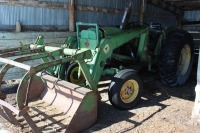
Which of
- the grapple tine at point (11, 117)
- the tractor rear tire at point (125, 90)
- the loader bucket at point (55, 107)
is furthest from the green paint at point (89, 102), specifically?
the grapple tine at point (11, 117)

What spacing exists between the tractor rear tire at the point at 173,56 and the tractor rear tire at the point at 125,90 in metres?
1.07

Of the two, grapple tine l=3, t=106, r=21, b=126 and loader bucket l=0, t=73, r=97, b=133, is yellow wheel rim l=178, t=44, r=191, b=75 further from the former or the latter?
grapple tine l=3, t=106, r=21, b=126

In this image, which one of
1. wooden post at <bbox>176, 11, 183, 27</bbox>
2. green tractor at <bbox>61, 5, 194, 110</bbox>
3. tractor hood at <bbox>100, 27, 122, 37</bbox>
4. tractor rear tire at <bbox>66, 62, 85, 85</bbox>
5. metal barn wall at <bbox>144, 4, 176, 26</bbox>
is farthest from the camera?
wooden post at <bbox>176, 11, 183, 27</bbox>

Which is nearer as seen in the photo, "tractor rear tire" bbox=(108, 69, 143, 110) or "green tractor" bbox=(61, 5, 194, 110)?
"tractor rear tire" bbox=(108, 69, 143, 110)

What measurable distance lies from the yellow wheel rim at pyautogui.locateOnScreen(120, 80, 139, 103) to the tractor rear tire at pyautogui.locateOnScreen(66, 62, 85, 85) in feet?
3.69

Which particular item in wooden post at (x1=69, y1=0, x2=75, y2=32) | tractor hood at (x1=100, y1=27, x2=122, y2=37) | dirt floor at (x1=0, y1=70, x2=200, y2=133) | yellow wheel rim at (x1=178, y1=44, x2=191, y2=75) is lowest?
dirt floor at (x1=0, y1=70, x2=200, y2=133)

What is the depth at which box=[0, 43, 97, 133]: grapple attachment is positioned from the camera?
3.31 metres

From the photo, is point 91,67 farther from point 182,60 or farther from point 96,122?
point 182,60

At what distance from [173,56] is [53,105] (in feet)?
8.81

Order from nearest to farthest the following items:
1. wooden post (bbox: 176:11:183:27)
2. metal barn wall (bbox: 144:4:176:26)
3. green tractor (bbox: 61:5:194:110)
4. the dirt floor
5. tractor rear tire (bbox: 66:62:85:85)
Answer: the dirt floor
green tractor (bbox: 61:5:194:110)
tractor rear tire (bbox: 66:62:85:85)
metal barn wall (bbox: 144:4:176:26)
wooden post (bbox: 176:11:183:27)

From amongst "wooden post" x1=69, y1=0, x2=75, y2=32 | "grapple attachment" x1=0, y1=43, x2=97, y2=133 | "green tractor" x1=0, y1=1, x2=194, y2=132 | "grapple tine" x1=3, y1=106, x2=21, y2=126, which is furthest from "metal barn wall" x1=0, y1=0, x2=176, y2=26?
"grapple tine" x1=3, y1=106, x2=21, y2=126

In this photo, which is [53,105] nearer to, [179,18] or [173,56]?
[173,56]

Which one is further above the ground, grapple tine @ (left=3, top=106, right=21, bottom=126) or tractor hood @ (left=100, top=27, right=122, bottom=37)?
tractor hood @ (left=100, top=27, right=122, bottom=37)

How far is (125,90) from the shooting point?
175 inches
